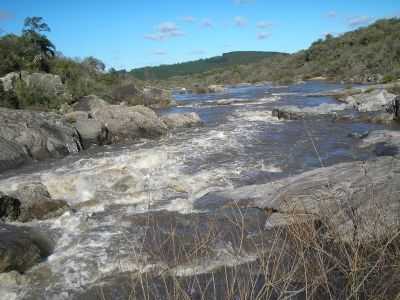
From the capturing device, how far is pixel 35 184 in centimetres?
920

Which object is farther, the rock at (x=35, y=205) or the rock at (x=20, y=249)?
the rock at (x=35, y=205)

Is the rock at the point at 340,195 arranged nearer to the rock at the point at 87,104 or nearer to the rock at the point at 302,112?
the rock at the point at 302,112

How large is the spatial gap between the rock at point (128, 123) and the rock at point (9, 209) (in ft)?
30.2

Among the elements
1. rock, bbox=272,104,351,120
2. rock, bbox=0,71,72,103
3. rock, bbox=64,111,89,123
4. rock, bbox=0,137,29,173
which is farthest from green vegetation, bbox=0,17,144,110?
rock, bbox=272,104,351,120

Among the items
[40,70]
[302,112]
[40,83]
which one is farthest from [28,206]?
[40,70]

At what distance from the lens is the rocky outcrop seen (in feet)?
26.1

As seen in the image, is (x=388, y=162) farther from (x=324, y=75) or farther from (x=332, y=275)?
(x=324, y=75)

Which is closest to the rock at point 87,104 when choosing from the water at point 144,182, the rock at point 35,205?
the water at point 144,182

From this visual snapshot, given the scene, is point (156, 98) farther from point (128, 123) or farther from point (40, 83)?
point (128, 123)

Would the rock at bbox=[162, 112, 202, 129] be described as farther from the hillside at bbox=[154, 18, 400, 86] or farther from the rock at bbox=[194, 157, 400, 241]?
the hillside at bbox=[154, 18, 400, 86]

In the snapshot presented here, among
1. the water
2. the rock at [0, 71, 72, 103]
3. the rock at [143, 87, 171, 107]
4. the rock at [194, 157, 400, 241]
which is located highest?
the rock at [0, 71, 72, 103]

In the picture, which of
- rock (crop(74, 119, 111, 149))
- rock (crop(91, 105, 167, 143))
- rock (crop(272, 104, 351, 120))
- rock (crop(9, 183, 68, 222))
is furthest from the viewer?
rock (crop(272, 104, 351, 120))

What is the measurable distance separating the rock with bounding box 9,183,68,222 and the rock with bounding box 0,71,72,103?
1682 cm

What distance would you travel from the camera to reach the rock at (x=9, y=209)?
7.90 m
